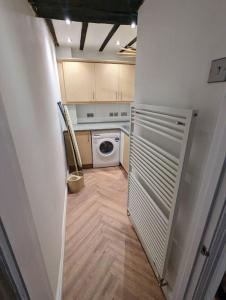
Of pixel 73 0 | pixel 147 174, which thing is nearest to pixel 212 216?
pixel 147 174

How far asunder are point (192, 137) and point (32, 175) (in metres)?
0.94

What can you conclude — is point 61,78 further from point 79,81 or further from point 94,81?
point 94,81

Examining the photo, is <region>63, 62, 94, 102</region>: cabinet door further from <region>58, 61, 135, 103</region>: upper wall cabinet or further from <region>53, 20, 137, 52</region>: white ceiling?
<region>53, 20, 137, 52</region>: white ceiling

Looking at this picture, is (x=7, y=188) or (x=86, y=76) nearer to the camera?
(x=7, y=188)

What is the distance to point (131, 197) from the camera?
6.26ft

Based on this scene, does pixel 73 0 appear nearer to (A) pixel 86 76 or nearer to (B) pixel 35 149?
(B) pixel 35 149

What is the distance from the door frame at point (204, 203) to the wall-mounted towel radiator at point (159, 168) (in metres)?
0.16

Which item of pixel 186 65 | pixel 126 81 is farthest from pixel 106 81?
pixel 186 65

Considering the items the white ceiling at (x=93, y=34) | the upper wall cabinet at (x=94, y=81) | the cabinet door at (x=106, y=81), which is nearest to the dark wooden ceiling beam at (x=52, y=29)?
the white ceiling at (x=93, y=34)

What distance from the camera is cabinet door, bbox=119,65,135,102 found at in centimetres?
337

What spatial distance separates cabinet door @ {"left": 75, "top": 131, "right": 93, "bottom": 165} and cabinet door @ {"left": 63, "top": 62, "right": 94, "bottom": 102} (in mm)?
761

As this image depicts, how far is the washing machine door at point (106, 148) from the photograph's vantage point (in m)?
3.33

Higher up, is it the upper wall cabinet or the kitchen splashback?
the upper wall cabinet

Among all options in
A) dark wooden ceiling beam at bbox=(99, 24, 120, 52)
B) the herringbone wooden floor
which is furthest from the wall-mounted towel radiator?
dark wooden ceiling beam at bbox=(99, 24, 120, 52)
